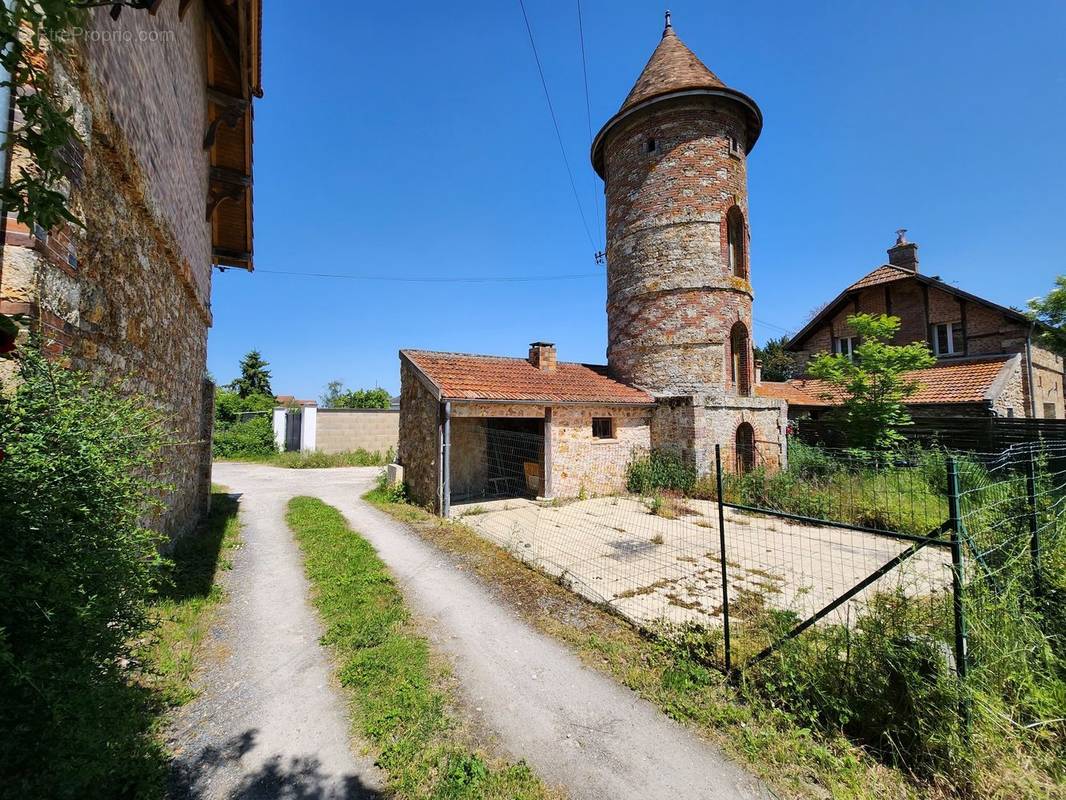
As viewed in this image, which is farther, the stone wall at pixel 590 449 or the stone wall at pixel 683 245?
the stone wall at pixel 683 245

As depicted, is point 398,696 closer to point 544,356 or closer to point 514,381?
point 514,381

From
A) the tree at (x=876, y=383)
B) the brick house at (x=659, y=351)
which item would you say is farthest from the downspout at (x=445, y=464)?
the tree at (x=876, y=383)

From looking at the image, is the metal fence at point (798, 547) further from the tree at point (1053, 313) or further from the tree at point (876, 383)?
the tree at point (1053, 313)

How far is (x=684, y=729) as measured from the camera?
3.46 metres

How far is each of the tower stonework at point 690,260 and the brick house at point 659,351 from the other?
0.12 feet

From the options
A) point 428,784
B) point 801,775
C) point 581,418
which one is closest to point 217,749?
point 428,784

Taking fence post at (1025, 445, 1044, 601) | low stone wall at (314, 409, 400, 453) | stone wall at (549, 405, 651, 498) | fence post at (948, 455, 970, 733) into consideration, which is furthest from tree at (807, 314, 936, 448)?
low stone wall at (314, 409, 400, 453)

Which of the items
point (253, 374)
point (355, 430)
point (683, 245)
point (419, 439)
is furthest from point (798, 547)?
point (253, 374)

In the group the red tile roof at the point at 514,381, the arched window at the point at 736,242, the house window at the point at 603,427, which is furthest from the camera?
the arched window at the point at 736,242

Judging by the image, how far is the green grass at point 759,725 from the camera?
9.13 ft

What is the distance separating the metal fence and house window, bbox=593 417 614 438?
59 cm

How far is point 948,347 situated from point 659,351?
12989 mm

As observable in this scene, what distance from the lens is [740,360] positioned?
14.6 meters

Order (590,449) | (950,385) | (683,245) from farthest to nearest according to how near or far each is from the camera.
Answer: (950,385) < (683,245) < (590,449)
